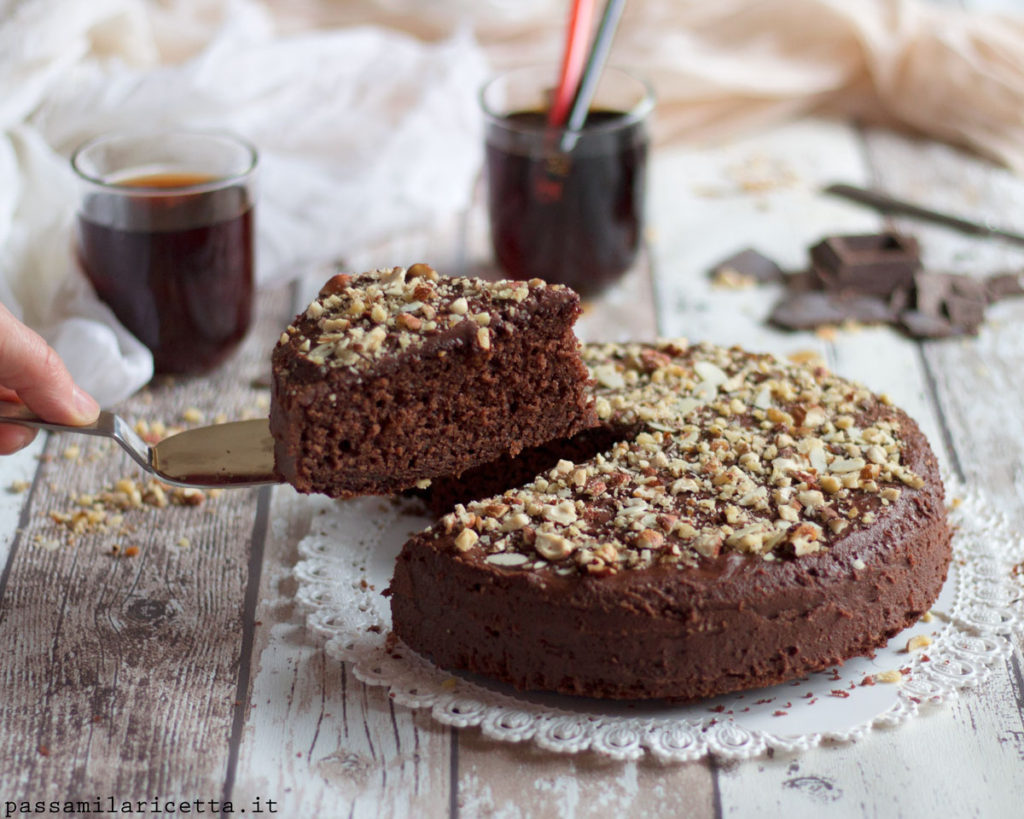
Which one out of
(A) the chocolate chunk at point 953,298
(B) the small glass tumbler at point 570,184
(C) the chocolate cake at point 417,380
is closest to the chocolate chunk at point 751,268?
(B) the small glass tumbler at point 570,184

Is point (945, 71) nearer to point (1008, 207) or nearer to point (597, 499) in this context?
point (1008, 207)

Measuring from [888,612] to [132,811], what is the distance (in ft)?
4.47

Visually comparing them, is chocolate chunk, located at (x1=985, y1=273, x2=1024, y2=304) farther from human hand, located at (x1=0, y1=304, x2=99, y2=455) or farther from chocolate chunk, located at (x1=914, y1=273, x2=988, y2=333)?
human hand, located at (x1=0, y1=304, x2=99, y2=455)

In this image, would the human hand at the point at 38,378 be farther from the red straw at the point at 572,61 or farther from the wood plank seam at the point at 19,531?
the red straw at the point at 572,61

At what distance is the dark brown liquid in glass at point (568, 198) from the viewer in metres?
3.36

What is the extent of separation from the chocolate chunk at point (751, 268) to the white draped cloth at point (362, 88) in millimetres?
886

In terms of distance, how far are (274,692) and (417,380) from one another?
0.63m

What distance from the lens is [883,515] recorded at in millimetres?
2195

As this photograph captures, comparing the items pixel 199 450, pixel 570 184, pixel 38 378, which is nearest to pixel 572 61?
pixel 570 184

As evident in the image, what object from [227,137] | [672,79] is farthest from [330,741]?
[672,79]

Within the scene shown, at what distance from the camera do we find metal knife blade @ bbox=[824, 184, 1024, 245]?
12.9ft

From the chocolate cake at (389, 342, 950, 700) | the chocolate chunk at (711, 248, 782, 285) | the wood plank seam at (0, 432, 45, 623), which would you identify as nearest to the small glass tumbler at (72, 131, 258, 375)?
the wood plank seam at (0, 432, 45, 623)

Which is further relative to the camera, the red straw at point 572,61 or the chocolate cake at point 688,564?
the red straw at point 572,61

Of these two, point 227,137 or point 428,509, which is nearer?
point 428,509
